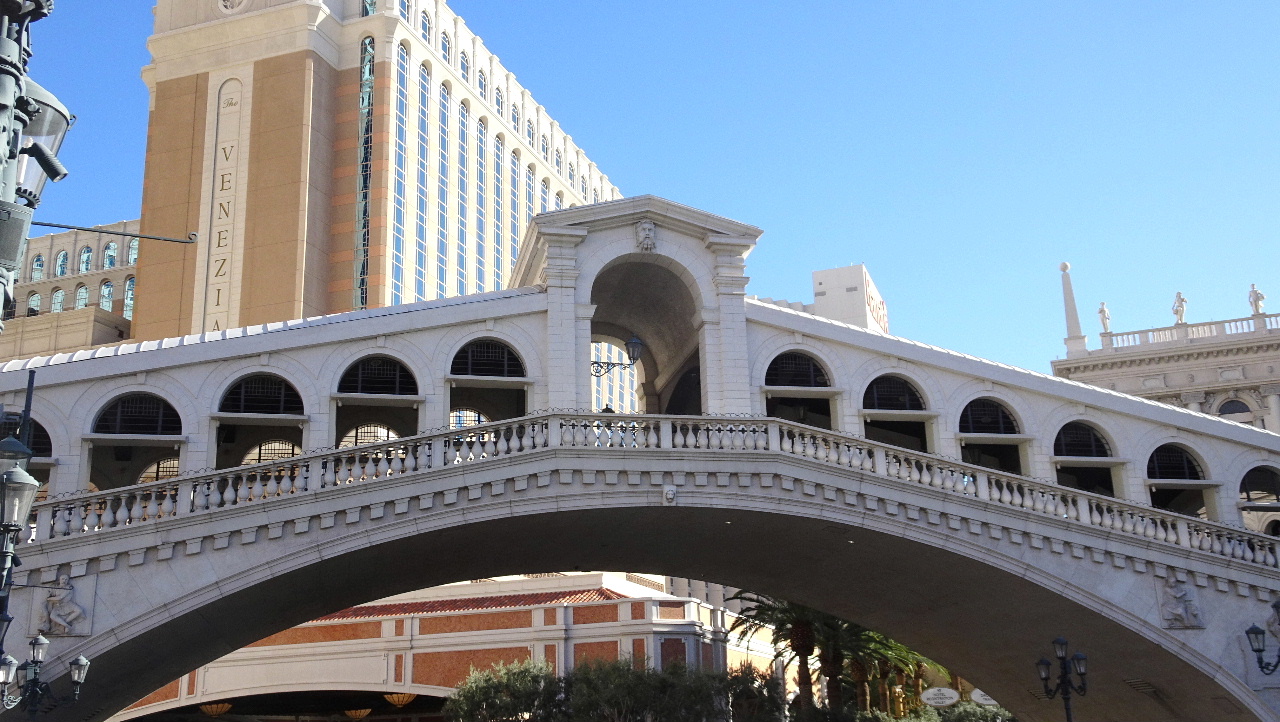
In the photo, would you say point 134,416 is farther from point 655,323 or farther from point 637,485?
point 655,323

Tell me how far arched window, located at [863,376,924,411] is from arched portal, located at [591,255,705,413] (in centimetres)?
438

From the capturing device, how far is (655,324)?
122 ft

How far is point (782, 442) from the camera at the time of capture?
2856cm

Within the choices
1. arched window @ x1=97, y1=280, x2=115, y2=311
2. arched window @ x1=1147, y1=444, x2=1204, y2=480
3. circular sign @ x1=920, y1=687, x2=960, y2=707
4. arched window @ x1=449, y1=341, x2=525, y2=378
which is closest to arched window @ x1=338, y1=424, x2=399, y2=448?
arched window @ x1=449, y1=341, x2=525, y2=378

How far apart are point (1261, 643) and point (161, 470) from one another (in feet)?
88.2

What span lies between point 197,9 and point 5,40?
258 ft

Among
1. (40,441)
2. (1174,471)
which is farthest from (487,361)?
(1174,471)

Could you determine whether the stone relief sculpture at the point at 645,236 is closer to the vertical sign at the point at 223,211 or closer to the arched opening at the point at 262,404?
the arched opening at the point at 262,404

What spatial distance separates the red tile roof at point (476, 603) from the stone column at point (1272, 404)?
27373 mm

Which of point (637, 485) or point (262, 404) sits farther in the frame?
point (262, 404)

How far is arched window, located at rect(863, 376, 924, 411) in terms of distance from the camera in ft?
107

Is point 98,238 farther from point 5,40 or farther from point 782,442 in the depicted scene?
point 5,40

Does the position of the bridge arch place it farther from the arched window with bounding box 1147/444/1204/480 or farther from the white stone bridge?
the arched window with bounding box 1147/444/1204/480

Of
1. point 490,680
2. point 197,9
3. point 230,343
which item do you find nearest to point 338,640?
point 490,680
